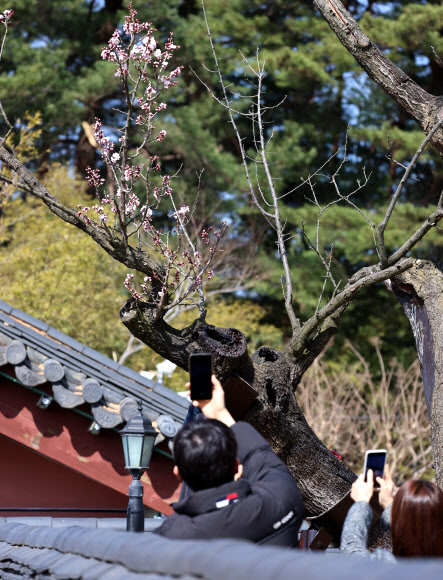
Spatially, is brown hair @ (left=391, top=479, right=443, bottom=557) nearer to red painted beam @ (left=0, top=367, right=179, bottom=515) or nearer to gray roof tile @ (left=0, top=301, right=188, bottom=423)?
gray roof tile @ (left=0, top=301, right=188, bottom=423)

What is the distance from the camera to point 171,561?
1691 millimetres

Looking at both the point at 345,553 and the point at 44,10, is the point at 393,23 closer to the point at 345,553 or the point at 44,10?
the point at 44,10

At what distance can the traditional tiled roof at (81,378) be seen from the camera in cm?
539

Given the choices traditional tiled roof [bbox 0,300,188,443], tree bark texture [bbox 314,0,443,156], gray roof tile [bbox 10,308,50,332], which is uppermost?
tree bark texture [bbox 314,0,443,156]

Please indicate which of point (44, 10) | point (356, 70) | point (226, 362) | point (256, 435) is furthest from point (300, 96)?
point (256, 435)

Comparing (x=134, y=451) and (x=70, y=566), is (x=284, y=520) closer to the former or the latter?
(x=70, y=566)

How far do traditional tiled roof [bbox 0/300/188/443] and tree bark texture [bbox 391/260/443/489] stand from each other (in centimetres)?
202

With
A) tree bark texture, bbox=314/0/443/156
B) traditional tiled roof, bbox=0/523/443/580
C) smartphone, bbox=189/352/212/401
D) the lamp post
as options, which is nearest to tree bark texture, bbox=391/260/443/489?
tree bark texture, bbox=314/0/443/156

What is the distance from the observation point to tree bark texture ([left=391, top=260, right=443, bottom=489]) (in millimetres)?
3980

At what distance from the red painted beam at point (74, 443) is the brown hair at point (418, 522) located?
3.99 meters

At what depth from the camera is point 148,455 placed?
14.9ft

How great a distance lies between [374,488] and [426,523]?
0.50m

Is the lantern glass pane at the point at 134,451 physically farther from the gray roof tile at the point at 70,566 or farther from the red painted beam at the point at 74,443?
the gray roof tile at the point at 70,566

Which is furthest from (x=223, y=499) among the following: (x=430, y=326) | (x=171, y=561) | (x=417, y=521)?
(x=430, y=326)
